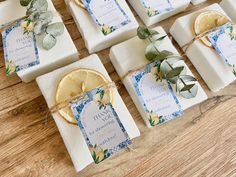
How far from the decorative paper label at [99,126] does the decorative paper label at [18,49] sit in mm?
187

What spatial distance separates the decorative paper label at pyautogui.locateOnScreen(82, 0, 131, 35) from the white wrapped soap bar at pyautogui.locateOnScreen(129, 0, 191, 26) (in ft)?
0.28

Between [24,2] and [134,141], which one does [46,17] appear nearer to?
[24,2]

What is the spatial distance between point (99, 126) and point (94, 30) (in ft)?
1.02

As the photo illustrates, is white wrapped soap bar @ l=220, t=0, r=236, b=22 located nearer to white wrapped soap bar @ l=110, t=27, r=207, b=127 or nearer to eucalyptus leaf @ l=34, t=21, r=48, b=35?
white wrapped soap bar @ l=110, t=27, r=207, b=127

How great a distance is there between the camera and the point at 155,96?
839 mm

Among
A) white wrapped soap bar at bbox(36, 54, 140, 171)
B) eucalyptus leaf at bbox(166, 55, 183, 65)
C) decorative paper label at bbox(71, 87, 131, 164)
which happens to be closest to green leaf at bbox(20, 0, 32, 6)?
white wrapped soap bar at bbox(36, 54, 140, 171)

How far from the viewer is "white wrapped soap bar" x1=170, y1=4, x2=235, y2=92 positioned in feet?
2.94

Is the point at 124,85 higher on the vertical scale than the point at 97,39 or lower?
lower

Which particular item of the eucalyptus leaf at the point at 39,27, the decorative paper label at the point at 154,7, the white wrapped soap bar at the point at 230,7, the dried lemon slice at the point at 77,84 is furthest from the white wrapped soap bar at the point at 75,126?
the white wrapped soap bar at the point at 230,7

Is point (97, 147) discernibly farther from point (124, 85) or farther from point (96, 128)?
point (124, 85)

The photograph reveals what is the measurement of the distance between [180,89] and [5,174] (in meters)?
0.53

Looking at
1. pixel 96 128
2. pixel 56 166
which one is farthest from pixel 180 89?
pixel 56 166

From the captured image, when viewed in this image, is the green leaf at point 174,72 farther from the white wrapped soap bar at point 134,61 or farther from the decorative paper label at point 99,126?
the decorative paper label at point 99,126

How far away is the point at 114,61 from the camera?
91 centimetres
